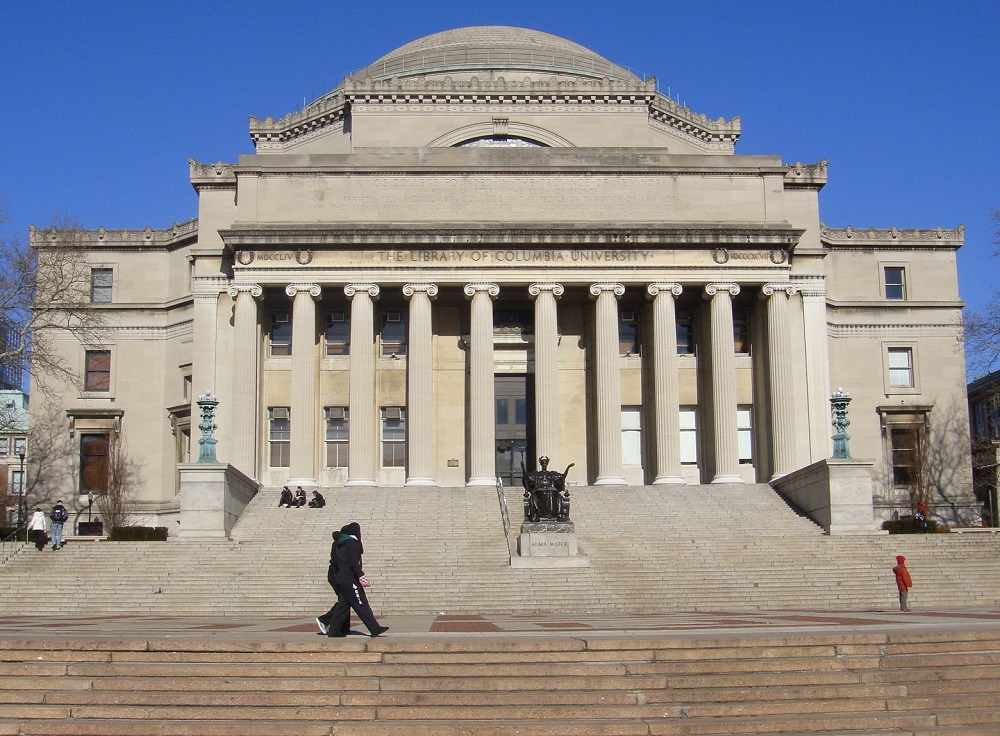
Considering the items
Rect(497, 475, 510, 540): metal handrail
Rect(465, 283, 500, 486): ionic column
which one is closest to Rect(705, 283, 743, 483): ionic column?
Rect(465, 283, 500, 486): ionic column

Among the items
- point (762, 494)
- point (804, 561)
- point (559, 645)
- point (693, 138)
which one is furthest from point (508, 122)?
point (559, 645)

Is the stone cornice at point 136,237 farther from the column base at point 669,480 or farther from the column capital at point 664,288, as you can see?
the column base at point 669,480

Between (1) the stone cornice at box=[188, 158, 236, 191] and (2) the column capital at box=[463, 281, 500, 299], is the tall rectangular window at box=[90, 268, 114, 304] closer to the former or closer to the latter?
(1) the stone cornice at box=[188, 158, 236, 191]

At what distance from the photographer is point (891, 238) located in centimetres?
5650

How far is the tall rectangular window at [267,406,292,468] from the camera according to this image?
48.7m

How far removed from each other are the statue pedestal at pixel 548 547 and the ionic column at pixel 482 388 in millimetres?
12664

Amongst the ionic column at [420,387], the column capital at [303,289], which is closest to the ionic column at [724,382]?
the ionic column at [420,387]

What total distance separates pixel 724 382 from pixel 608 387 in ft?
15.4

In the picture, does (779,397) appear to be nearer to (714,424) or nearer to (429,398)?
(714,424)

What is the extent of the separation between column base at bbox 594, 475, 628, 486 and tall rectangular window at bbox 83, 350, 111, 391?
24.4 metres

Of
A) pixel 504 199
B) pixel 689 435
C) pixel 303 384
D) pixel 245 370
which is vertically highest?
pixel 504 199

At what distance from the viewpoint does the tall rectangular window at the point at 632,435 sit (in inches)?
1953

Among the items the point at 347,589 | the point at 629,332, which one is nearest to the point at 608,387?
the point at 629,332

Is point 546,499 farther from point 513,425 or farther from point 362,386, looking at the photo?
point 513,425
